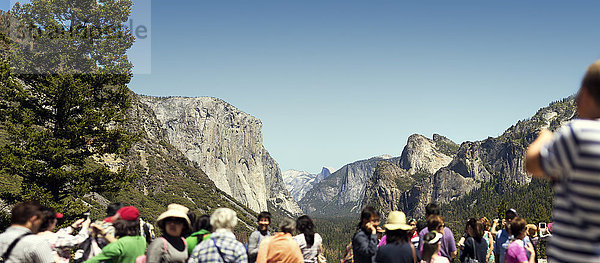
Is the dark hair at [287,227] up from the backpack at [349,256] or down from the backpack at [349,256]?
up

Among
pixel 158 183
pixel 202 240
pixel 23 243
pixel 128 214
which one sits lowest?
pixel 158 183

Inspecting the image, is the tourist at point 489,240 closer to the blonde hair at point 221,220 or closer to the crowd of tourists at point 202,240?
the crowd of tourists at point 202,240

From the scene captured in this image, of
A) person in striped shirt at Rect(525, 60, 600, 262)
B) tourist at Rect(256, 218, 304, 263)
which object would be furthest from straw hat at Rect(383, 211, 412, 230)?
person in striped shirt at Rect(525, 60, 600, 262)

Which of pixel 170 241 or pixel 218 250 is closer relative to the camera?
pixel 218 250

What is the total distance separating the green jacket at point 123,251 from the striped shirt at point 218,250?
914 millimetres

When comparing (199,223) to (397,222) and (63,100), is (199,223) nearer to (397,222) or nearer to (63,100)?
(397,222)

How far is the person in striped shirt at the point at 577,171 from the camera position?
2623 mm

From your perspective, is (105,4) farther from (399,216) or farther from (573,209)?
(573,209)

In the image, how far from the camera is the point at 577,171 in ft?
8.71

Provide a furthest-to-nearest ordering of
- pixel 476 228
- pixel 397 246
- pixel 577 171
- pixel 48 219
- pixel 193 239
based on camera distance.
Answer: pixel 476 228 < pixel 193 239 < pixel 48 219 < pixel 397 246 < pixel 577 171

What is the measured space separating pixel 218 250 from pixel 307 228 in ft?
9.97

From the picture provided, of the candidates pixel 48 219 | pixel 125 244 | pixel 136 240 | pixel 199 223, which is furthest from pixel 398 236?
pixel 48 219

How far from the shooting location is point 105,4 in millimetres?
28562

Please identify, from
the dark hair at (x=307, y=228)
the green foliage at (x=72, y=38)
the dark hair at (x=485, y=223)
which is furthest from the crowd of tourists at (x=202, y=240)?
the green foliage at (x=72, y=38)
